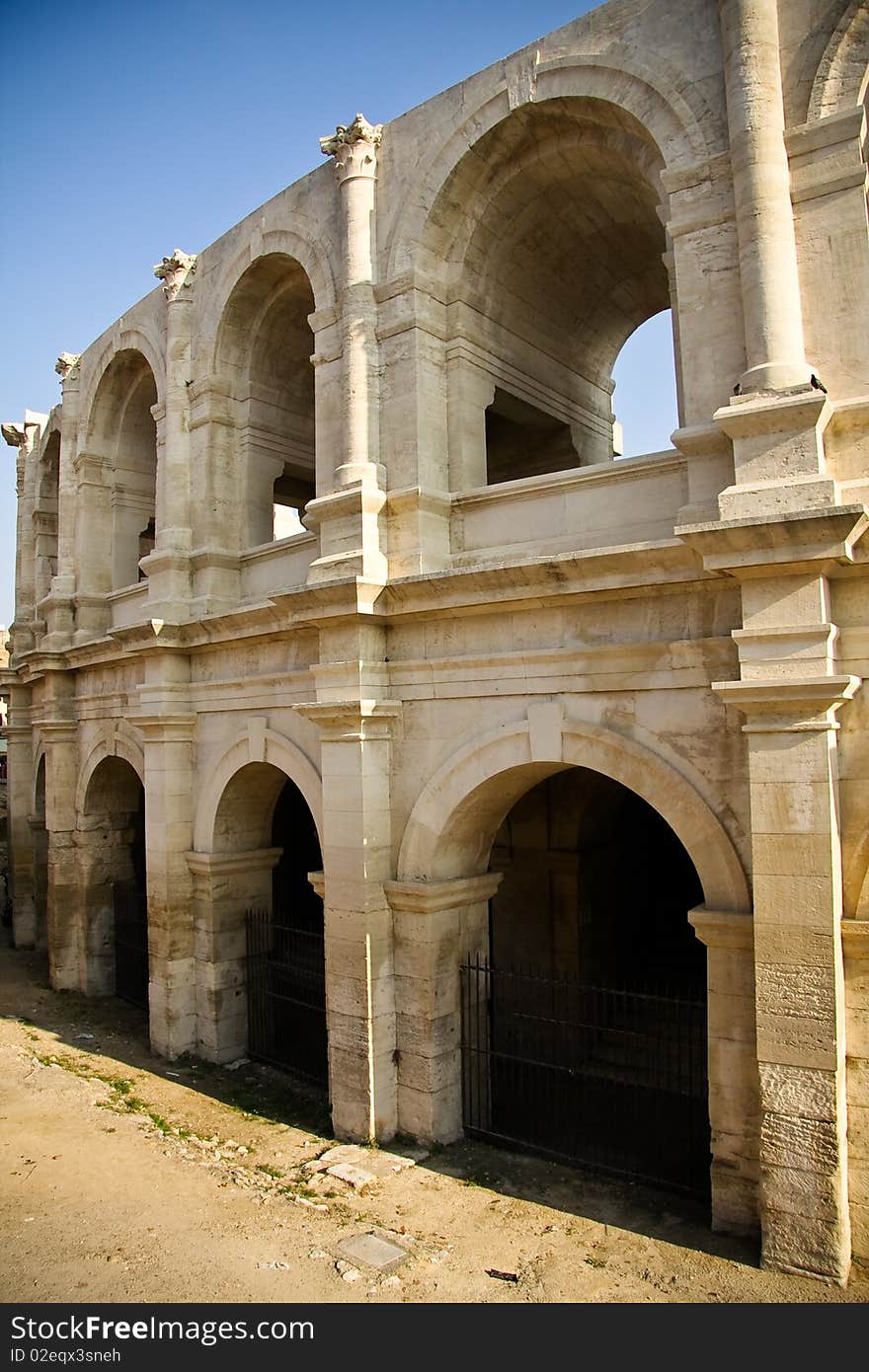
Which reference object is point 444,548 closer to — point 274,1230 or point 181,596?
point 181,596

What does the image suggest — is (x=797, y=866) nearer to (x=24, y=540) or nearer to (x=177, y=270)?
(x=177, y=270)

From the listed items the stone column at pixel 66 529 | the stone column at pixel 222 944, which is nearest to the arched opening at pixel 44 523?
the stone column at pixel 66 529

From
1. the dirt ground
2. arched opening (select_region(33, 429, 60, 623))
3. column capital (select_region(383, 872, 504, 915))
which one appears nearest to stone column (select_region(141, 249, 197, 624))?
column capital (select_region(383, 872, 504, 915))

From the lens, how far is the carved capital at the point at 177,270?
1167cm

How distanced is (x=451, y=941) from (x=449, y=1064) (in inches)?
43.2

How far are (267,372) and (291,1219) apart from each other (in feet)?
31.1

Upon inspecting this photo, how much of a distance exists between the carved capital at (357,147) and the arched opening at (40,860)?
12.7 metres

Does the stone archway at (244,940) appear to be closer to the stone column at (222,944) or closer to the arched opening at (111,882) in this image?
the stone column at (222,944)

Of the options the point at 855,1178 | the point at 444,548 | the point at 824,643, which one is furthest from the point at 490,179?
the point at 855,1178

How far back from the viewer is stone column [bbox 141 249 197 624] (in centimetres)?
1130

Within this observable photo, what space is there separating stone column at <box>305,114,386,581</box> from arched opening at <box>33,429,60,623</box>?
10.9 meters

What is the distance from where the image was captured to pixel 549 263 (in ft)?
31.4

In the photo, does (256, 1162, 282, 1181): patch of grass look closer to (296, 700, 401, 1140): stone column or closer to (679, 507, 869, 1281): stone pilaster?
(296, 700, 401, 1140): stone column

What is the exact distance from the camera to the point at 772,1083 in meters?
5.81
